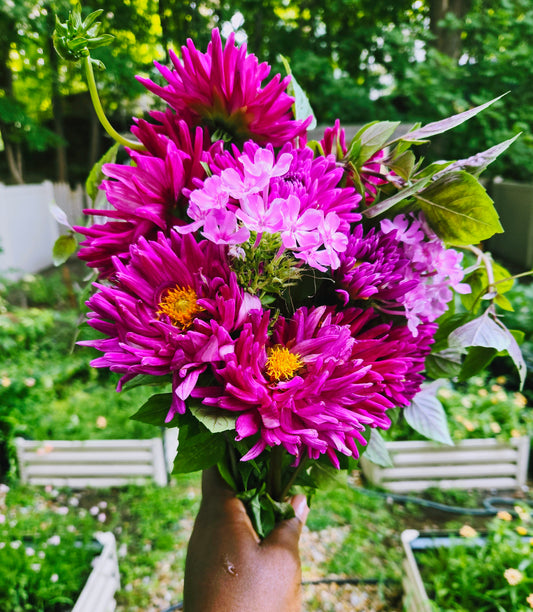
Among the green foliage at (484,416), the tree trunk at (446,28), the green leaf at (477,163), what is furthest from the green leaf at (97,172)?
Result: the tree trunk at (446,28)

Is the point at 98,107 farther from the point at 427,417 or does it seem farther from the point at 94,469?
the point at 94,469

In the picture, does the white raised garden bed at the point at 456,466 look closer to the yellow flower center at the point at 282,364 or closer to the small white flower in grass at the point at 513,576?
the small white flower in grass at the point at 513,576

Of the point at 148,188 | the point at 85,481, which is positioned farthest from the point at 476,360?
the point at 85,481

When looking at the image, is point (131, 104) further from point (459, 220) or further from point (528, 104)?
point (459, 220)

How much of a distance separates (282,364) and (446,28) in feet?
22.5

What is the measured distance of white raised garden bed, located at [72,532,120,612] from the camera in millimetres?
1657

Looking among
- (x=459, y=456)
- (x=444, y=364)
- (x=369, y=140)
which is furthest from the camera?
(x=459, y=456)

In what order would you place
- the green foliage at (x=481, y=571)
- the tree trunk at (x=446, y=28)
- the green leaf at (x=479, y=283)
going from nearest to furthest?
the green leaf at (x=479, y=283)
the green foliage at (x=481, y=571)
the tree trunk at (x=446, y=28)

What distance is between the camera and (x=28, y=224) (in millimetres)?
7414

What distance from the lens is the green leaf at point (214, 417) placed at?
46cm

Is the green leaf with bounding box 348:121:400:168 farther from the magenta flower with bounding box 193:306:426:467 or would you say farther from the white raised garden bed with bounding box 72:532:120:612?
the white raised garden bed with bounding box 72:532:120:612

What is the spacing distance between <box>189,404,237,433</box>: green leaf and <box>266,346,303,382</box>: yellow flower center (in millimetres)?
63

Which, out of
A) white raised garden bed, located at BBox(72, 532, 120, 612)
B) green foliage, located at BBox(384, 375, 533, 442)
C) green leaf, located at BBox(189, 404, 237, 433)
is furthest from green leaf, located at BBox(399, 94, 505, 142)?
green foliage, located at BBox(384, 375, 533, 442)

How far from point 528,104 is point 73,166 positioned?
925 centimetres
